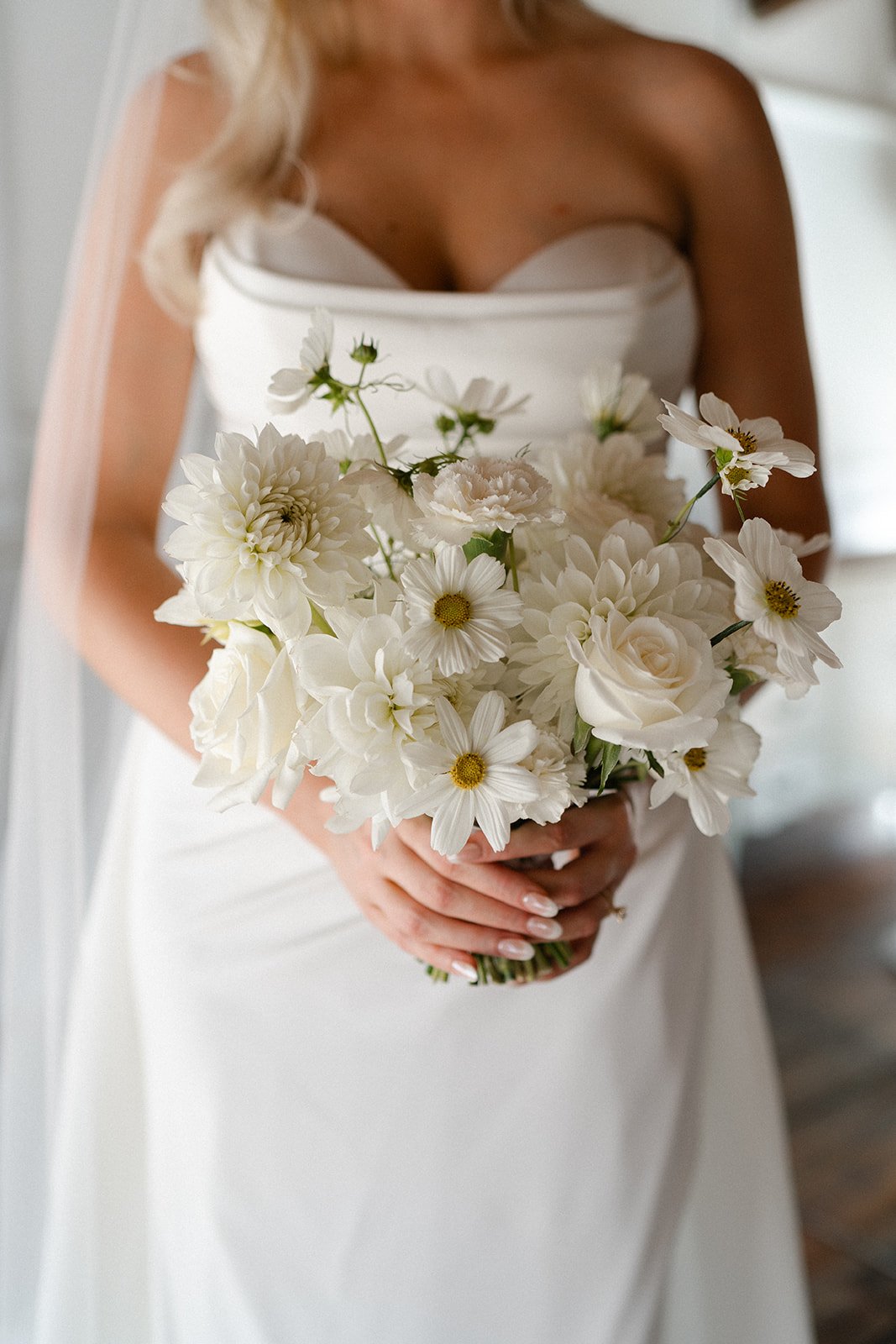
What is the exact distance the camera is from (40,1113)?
3.20 feet

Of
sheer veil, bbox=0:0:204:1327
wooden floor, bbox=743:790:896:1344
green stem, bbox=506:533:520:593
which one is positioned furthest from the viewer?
wooden floor, bbox=743:790:896:1344

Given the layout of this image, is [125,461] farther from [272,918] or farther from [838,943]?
[838,943]

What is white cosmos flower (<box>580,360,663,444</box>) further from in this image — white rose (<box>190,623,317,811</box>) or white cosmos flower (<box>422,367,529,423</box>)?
white rose (<box>190,623,317,811</box>)

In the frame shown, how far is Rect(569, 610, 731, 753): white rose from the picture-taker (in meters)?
0.51

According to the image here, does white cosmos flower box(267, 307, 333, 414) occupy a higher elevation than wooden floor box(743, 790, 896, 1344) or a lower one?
higher

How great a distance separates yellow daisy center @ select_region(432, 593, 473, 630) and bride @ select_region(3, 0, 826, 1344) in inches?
20.0

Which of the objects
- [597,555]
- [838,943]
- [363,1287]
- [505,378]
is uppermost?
[597,555]

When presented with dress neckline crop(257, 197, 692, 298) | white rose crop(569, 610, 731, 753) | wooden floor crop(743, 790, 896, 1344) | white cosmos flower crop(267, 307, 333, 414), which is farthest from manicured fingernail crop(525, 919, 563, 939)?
wooden floor crop(743, 790, 896, 1344)

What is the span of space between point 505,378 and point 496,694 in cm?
64

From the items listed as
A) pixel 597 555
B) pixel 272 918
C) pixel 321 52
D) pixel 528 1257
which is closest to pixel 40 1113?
pixel 272 918

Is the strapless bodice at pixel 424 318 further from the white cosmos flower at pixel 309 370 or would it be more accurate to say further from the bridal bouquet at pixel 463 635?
the bridal bouquet at pixel 463 635

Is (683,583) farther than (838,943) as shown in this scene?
No

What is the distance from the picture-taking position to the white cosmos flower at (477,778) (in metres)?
0.54

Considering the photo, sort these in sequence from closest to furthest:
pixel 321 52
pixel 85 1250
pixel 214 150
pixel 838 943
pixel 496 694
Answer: pixel 496 694 < pixel 85 1250 < pixel 214 150 < pixel 321 52 < pixel 838 943
